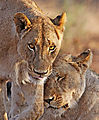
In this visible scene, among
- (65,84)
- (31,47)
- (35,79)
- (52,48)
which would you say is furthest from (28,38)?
(65,84)

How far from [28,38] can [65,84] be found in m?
0.69

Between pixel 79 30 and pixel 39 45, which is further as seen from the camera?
pixel 79 30

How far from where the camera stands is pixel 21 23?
3498 mm

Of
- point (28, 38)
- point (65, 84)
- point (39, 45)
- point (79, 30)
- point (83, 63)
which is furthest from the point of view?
point (79, 30)

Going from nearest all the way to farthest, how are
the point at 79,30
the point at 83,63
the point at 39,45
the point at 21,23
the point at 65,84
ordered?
the point at 39,45 < the point at 21,23 < the point at 65,84 < the point at 83,63 < the point at 79,30

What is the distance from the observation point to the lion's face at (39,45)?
3238 millimetres

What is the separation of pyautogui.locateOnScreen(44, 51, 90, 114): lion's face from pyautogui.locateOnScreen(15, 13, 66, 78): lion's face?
39 centimetres

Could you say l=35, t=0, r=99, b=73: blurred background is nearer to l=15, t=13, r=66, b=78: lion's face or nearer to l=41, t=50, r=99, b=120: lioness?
l=41, t=50, r=99, b=120: lioness

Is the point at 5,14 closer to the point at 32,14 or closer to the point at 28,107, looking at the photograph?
the point at 32,14

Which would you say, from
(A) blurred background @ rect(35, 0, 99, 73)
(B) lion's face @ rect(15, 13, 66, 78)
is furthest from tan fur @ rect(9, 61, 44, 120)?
(A) blurred background @ rect(35, 0, 99, 73)

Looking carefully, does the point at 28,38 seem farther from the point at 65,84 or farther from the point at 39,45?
the point at 65,84

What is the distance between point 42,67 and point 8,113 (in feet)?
4.19

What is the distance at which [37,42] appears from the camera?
3.26 metres

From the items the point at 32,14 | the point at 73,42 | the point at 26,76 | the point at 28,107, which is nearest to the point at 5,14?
the point at 32,14
